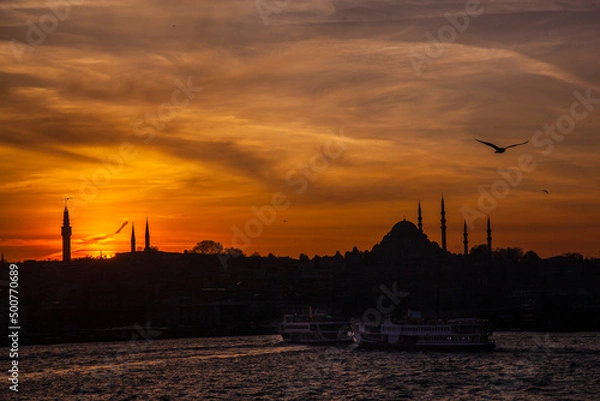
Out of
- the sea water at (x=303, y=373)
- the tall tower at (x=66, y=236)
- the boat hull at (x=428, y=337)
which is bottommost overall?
the sea water at (x=303, y=373)

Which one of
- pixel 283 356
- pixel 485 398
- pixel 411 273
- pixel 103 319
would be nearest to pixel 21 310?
pixel 103 319

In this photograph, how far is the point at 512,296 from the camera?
166750 millimetres

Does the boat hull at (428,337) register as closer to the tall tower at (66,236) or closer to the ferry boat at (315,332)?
the ferry boat at (315,332)

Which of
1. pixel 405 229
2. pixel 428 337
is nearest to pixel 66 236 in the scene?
pixel 405 229

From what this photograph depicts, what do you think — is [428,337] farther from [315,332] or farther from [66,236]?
[66,236]

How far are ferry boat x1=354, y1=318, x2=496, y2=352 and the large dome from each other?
Result: 102 metres

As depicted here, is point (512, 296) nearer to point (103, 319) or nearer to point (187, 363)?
point (103, 319)

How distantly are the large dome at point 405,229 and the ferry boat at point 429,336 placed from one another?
4027 inches

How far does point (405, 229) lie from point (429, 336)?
107 meters

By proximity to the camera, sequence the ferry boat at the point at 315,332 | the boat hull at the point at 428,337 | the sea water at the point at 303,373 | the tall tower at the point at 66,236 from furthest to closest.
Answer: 1. the tall tower at the point at 66,236
2. the ferry boat at the point at 315,332
3. the boat hull at the point at 428,337
4. the sea water at the point at 303,373

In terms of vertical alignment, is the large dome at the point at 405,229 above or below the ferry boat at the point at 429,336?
above

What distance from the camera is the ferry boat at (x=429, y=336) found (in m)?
80.8

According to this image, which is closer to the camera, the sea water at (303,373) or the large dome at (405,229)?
the sea water at (303,373)

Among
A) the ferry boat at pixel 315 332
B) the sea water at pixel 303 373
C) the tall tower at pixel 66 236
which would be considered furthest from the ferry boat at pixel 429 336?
the tall tower at pixel 66 236
